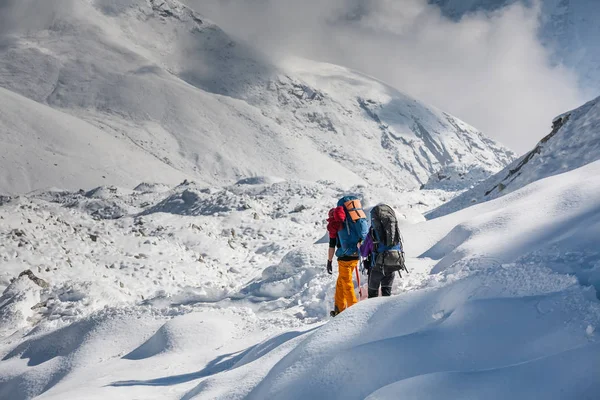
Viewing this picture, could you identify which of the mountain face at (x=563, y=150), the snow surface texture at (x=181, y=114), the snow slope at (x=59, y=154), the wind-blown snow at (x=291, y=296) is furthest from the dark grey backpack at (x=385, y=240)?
the snow slope at (x=59, y=154)

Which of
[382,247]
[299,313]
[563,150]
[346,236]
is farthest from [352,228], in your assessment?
[563,150]

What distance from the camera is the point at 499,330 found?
303cm

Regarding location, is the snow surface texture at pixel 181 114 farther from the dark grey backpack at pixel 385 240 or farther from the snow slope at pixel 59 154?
the dark grey backpack at pixel 385 240

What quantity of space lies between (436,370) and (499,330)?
1.54 feet

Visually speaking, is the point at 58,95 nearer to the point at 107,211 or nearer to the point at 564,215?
the point at 107,211

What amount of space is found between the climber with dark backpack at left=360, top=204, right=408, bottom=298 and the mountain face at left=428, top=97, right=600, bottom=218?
8.79 meters

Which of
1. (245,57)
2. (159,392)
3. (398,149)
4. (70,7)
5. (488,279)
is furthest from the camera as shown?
(245,57)

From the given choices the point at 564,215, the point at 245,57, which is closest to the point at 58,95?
the point at 245,57

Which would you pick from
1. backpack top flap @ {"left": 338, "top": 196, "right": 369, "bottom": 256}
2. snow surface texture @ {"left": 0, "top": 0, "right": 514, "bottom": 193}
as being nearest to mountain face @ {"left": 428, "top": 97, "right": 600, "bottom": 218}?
backpack top flap @ {"left": 338, "top": 196, "right": 369, "bottom": 256}

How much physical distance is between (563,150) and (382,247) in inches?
415

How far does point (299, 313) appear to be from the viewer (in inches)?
325

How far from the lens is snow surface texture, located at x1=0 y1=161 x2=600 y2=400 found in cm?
291

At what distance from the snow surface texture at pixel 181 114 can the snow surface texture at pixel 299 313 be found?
2890cm

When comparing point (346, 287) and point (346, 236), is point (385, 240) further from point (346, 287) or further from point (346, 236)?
point (346, 287)
